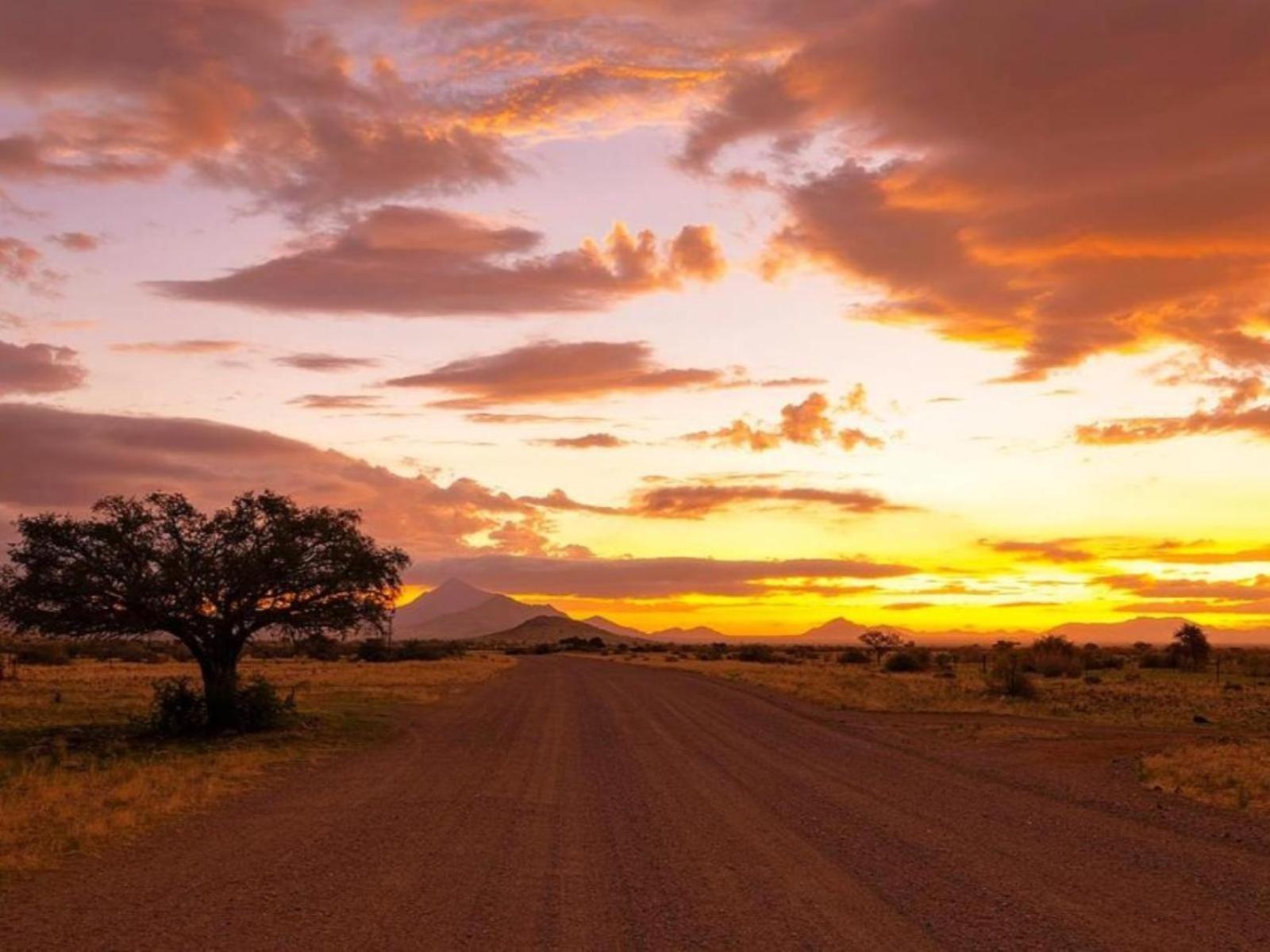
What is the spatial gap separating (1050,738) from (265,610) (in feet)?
69.4

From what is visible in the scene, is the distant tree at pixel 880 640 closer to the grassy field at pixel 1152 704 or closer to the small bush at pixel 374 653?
the grassy field at pixel 1152 704

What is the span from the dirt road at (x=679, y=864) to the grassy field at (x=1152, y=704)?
1.31m

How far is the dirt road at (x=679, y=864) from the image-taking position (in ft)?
32.0

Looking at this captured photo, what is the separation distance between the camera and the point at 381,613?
106ft

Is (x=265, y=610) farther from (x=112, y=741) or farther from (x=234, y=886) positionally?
(x=234, y=886)

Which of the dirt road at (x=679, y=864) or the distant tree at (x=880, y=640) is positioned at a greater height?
the distant tree at (x=880, y=640)

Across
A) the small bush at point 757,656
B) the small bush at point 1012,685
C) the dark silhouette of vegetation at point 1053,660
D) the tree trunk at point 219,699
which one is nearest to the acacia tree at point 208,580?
the tree trunk at point 219,699

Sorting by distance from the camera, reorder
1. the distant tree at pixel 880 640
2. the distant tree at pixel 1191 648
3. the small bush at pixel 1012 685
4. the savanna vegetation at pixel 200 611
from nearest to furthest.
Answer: the savanna vegetation at pixel 200 611 → the small bush at pixel 1012 685 → the distant tree at pixel 1191 648 → the distant tree at pixel 880 640

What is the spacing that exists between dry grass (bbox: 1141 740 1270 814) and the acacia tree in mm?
20291

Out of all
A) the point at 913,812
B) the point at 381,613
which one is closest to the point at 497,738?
the point at 381,613

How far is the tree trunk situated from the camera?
29.6 m

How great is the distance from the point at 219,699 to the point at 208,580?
350 centimetres

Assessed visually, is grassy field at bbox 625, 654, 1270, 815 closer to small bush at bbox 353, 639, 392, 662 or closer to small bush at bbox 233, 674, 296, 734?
small bush at bbox 233, 674, 296, 734

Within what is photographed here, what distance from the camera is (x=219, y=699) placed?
29.6 m
